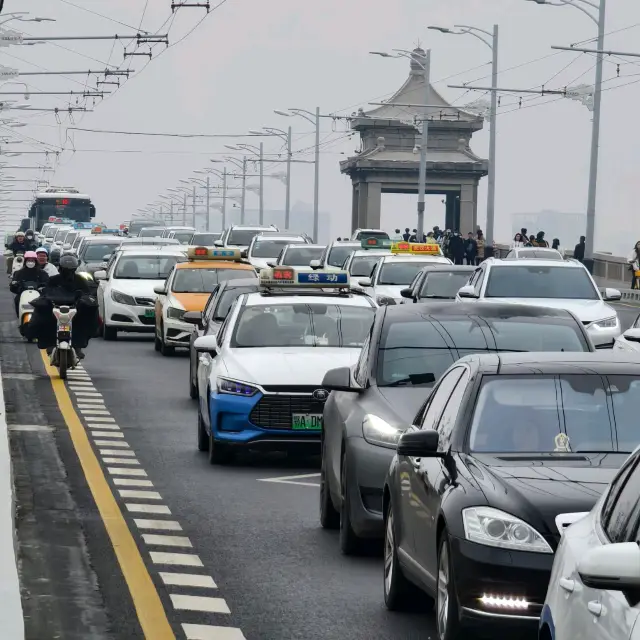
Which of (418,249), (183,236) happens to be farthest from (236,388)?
(183,236)

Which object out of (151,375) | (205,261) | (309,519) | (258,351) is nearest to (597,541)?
(309,519)

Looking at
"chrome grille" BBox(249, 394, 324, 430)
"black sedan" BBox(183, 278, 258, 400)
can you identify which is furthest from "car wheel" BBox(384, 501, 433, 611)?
"black sedan" BBox(183, 278, 258, 400)

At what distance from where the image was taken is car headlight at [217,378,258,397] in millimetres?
16312

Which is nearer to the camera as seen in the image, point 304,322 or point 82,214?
point 304,322

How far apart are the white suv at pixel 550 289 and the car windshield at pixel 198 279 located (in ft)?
16.1

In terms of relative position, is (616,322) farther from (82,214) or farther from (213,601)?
(82,214)

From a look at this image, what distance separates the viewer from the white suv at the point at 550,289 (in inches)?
1071

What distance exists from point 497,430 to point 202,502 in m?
5.50

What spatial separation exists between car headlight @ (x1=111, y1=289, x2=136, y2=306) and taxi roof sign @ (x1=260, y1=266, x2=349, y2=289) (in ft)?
52.4

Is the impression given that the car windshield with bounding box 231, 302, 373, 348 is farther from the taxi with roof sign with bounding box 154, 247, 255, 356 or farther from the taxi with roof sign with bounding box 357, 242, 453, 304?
the taxi with roof sign with bounding box 357, 242, 453, 304

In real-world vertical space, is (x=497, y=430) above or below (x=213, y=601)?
above

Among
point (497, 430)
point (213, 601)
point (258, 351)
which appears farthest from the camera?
point (258, 351)

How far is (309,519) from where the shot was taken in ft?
43.8

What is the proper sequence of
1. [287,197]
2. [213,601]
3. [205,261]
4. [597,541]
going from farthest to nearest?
[287,197] < [205,261] < [213,601] < [597,541]
